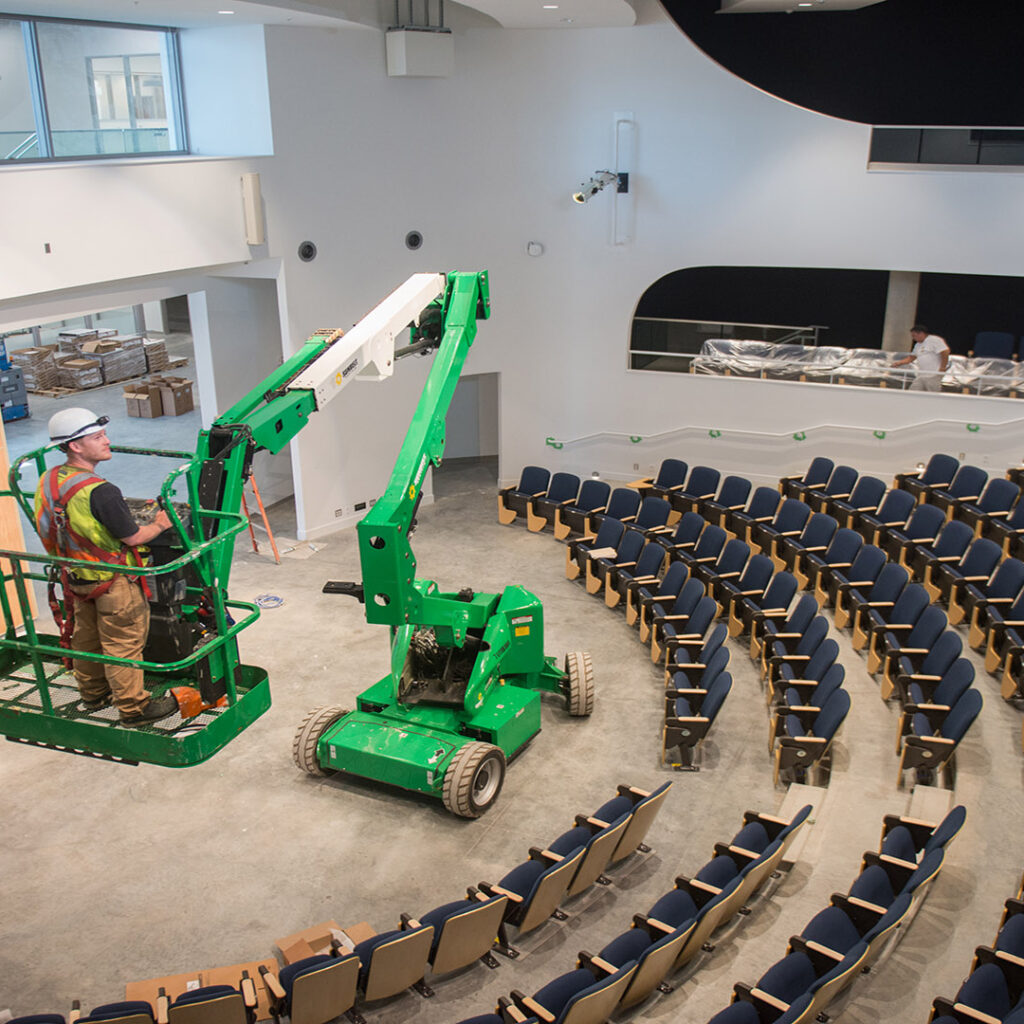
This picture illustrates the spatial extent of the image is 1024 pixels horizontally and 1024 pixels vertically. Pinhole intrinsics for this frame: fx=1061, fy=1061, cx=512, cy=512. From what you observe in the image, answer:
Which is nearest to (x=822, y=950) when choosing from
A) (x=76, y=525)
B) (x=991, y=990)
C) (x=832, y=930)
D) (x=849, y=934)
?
(x=832, y=930)

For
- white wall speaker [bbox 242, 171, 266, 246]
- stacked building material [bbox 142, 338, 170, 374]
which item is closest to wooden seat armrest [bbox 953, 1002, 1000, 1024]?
white wall speaker [bbox 242, 171, 266, 246]

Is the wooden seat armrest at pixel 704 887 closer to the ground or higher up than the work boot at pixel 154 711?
closer to the ground

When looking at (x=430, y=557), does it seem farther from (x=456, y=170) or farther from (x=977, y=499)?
(x=977, y=499)

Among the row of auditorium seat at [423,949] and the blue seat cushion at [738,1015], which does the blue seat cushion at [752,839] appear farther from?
the blue seat cushion at [738,1015]

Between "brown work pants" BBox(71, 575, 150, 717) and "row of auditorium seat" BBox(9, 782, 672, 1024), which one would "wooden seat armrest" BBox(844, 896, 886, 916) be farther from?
"brown work pants" BBox(71, 575, 150, 717)

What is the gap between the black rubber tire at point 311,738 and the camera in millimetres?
8586

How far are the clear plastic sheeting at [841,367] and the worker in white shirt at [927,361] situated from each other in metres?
0.08

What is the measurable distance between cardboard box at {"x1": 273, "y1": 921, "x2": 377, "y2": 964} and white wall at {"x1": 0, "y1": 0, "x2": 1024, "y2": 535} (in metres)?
7.40

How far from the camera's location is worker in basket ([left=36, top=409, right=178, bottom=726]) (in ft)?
17.2

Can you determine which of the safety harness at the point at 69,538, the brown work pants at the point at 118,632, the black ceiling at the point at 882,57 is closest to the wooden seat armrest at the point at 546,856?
the brown work pants at the point at 118,632

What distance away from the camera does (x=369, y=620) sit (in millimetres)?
7578

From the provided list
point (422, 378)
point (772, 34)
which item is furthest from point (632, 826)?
point (772, 34)

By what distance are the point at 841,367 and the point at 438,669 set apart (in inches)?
309

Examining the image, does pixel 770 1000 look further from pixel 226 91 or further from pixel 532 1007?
pixel 226 91
